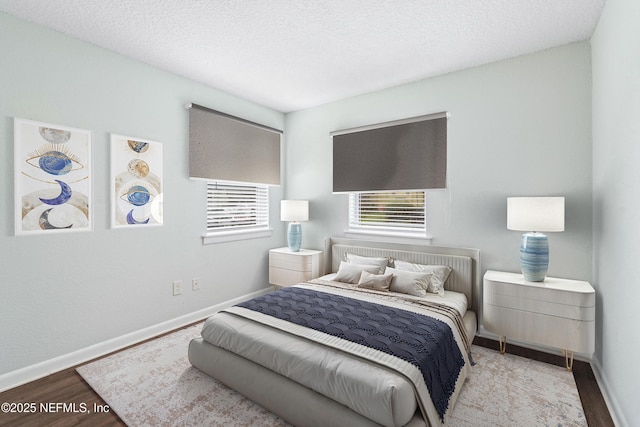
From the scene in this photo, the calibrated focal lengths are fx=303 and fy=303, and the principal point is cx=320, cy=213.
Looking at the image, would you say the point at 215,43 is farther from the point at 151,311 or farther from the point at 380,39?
the point at 151,311

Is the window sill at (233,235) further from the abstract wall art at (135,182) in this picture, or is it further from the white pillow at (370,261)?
the white pillow at (370,261)

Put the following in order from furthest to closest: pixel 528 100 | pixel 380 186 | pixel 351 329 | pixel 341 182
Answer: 1. pixel 341 182
2. pixel 380 186
3. pixel 528 100
4. pixel 351 329

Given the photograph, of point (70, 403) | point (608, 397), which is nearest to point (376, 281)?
point (608, 397)

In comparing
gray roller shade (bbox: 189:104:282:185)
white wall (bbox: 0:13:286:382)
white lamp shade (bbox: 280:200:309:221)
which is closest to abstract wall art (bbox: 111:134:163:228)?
white wall (bbox: 0:13:286:382)

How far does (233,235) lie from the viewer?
387 centimetres

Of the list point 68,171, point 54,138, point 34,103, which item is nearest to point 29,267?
point 68,171

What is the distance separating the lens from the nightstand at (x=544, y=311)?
231cm

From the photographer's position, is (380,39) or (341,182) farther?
(341,182)

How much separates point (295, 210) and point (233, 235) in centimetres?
86

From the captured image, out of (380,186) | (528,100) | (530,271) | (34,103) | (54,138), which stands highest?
(528,100)

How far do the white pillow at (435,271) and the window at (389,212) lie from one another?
0.46m

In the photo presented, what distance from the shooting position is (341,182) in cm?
402

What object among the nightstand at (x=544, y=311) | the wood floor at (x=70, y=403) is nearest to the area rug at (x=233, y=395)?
the wood floor at (x=70, y=403)

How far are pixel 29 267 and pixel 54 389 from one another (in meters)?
0.92
